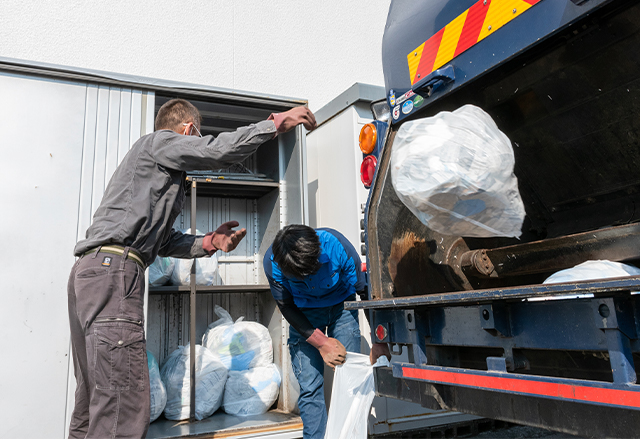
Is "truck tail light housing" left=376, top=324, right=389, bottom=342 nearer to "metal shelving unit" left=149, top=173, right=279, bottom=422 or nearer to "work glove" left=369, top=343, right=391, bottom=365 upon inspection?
"work glove" left=369, top=343, right=391, bottom=365

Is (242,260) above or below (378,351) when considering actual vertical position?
above

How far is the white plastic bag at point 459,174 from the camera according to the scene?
1409 millimetres

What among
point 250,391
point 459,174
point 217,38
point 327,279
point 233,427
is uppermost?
point 217,38

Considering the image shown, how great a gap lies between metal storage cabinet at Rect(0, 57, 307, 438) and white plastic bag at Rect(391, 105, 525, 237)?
1.93 metres

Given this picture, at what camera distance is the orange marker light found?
2023 millimetres

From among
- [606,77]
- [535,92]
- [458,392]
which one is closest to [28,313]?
[458,392]

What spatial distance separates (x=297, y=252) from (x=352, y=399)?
0.70 metres

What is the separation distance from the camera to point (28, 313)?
2615 mm

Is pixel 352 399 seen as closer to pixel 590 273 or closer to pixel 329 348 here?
pixel 329 348

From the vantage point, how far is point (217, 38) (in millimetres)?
4289

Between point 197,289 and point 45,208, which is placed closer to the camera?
point 45,208

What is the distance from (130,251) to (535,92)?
1.77 m

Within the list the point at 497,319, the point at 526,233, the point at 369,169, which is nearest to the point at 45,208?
the point at 369,169

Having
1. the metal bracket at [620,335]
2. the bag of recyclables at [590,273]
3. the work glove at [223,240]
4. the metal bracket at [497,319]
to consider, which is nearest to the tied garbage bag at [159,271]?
the work glove at [223,240]
